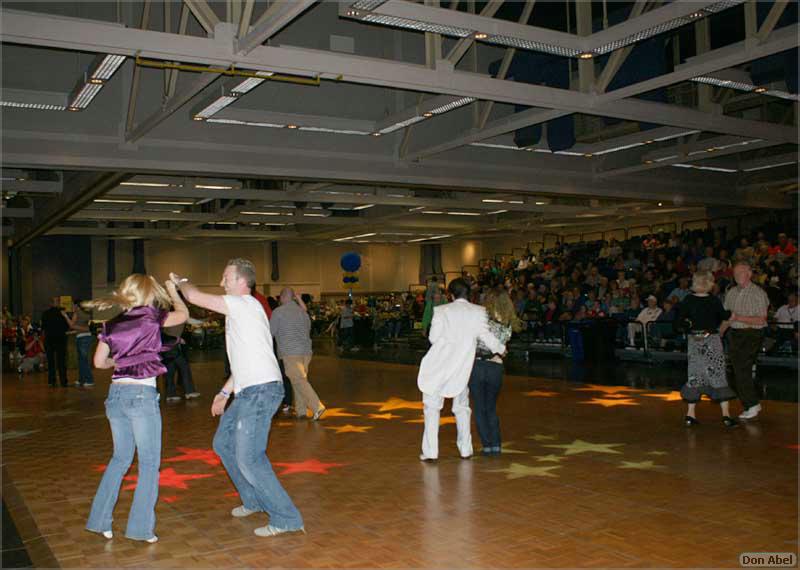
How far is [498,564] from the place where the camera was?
3838 mm

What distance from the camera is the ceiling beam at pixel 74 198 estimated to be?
13.3m

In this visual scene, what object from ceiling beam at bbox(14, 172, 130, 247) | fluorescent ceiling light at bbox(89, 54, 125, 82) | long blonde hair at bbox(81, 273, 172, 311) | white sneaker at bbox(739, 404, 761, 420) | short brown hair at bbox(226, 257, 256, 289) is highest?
fluorescent ceiling light at bbox(89, 54, 125, 82)

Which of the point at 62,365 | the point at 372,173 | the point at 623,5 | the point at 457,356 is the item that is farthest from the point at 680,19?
the point at 62,365

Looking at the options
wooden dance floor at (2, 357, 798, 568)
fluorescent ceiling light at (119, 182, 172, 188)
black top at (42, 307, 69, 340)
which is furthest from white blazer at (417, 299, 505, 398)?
fluorescent ceiling light at (119, 182, 172, 188)

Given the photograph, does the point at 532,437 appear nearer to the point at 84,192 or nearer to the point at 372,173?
the point at 372,173

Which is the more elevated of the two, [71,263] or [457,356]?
[71,263]

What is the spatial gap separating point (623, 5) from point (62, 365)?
13244 millimetres

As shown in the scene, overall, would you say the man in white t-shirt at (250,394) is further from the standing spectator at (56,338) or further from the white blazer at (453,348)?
the standing spectator at (56,338)

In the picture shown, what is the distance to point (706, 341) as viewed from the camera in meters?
7.30

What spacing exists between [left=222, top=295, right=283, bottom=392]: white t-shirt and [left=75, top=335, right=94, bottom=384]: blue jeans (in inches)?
378

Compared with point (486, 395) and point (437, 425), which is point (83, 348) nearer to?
point (437, 425)

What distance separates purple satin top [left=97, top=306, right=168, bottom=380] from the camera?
4.14 meters

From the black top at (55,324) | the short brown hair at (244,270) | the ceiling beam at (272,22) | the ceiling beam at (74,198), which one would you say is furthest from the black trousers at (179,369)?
the short brown hair at (244,270)

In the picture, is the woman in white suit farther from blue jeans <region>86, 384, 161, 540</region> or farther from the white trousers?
blue jeans <region>86, 384, 161, 540</region>
